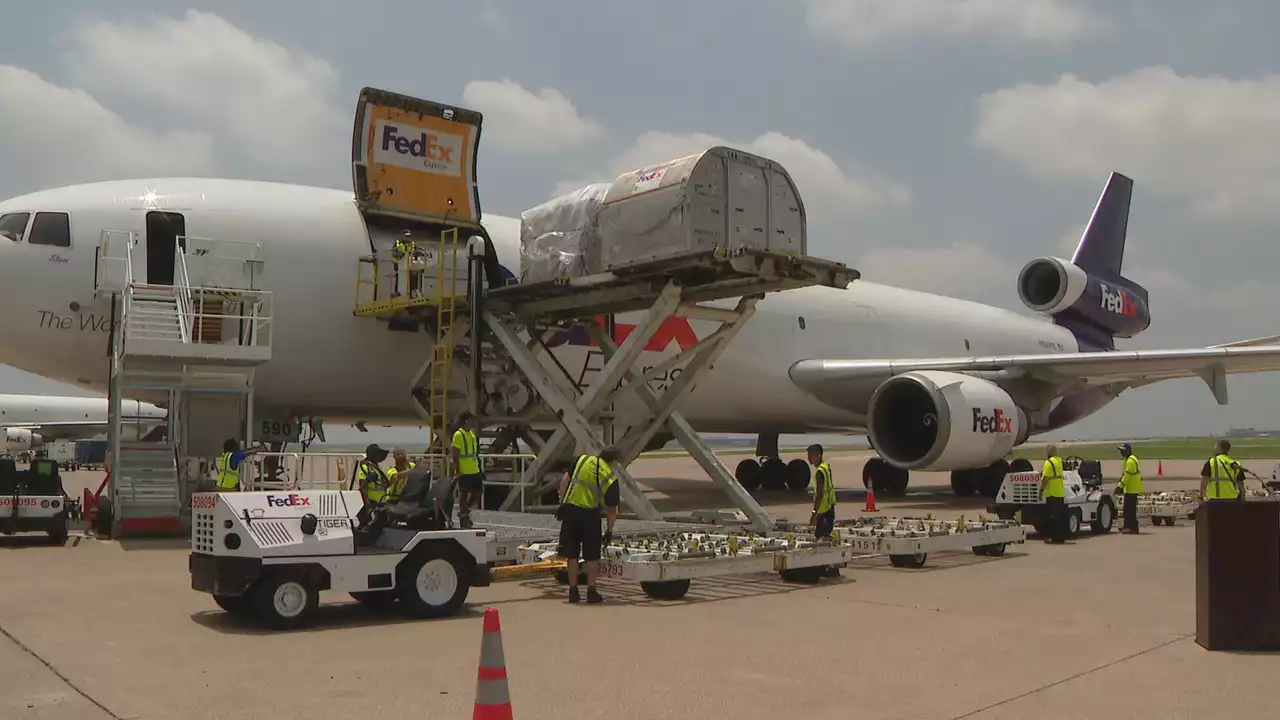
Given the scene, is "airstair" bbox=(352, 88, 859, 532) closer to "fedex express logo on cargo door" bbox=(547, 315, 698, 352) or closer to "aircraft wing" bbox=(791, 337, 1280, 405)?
"fedex express logo on cargo door" bbox=(547, 315, 698, 352)

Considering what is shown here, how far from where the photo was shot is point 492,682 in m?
3.74

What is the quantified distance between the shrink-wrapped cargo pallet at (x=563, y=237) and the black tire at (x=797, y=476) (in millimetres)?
13212

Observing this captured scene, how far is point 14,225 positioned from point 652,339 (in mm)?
7930

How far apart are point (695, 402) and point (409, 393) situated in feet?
18.0

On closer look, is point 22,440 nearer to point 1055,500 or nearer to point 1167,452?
point 1055,500

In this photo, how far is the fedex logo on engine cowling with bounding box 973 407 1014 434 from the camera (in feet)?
52.2

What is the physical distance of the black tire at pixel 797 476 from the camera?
24.8m

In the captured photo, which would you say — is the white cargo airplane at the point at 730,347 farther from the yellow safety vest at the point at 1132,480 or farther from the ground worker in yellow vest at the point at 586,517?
the ground worker in yellow vest at the point at 586,517

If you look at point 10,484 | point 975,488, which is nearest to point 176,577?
point 10,484

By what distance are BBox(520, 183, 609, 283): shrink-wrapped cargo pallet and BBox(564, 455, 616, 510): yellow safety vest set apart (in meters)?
4.37

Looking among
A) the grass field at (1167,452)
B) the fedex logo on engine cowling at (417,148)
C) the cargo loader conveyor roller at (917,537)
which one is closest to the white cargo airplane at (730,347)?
the fedex logo on engine cowling at (417,148)

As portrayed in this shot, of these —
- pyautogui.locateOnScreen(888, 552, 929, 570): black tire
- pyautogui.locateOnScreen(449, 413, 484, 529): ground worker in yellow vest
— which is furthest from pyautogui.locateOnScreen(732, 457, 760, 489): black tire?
pyautogui.locateOnScreen(449, 413, 484, 529): ground worker in yellow vest

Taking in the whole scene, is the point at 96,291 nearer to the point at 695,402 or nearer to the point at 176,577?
the point at 176,577

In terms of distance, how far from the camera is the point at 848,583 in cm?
907
